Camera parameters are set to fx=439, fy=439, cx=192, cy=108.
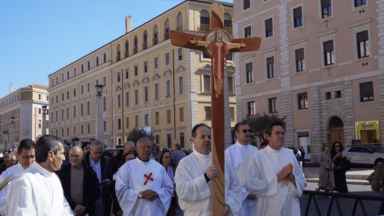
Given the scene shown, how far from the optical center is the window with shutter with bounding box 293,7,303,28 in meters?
30.9

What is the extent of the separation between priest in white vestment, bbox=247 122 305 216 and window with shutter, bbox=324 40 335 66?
81.1 feet

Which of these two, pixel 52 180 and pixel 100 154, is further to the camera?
pixel 100 154

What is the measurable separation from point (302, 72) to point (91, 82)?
122 feet

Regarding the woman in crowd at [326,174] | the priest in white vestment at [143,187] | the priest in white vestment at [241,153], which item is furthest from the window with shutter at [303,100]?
the priest in white vestment at [143,187]

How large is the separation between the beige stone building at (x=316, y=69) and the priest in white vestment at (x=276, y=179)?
2196 centimetres

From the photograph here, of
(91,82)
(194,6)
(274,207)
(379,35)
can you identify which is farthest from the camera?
(91,82)

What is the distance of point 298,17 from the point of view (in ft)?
102

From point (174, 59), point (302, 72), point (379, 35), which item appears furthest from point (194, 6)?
point (379, 35)

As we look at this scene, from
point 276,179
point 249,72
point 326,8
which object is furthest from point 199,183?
point 249,72

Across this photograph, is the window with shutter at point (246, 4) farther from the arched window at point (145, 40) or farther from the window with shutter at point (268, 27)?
the arched window at point (145, 40)

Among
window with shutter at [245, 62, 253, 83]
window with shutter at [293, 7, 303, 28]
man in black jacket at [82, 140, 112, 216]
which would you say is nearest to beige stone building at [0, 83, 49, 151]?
window with shutter at [245, 62, 253, 83]

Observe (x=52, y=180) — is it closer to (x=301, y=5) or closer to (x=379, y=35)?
(x=379, y=35)

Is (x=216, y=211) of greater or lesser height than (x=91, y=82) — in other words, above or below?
below

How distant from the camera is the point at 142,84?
162 feet
